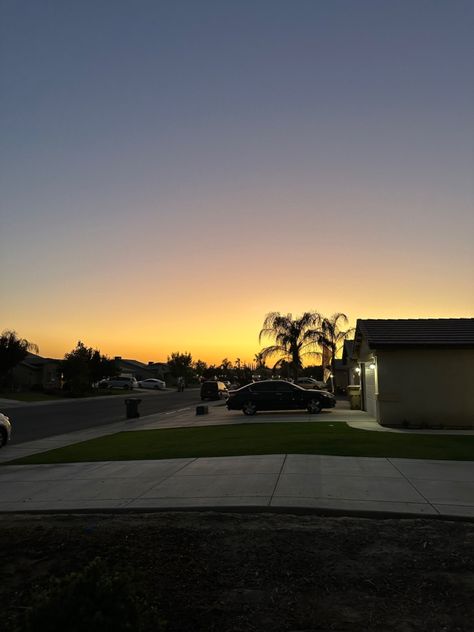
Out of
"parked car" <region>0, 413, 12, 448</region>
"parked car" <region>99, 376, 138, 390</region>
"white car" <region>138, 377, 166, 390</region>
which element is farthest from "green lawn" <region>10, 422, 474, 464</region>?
"white car" <region>138, 377, 166, 390</region>

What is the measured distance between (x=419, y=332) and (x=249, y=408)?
8.86 meters

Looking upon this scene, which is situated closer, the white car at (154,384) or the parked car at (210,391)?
the parked car at (210,391)

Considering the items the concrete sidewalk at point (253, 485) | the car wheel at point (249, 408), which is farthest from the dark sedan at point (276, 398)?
the concrete sidewalk at point (253, 485)

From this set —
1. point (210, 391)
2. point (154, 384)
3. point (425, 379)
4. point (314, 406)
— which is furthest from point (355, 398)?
point (154, 384)

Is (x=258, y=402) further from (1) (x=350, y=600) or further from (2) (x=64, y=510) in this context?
(1) (x=350, y=600)

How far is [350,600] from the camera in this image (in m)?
4.37

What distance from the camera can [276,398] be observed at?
1001 inches

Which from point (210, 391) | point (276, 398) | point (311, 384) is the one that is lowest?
point (276, 398)

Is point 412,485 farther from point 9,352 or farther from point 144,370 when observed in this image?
point 144,370

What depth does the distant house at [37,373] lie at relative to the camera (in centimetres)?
6774

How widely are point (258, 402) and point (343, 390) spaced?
21047 mm

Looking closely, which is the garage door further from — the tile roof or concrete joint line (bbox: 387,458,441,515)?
concrete joint line (bbox: 387,458,441,515)

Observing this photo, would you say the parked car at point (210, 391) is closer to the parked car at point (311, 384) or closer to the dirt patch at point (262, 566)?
the parked car at point (311, 384)

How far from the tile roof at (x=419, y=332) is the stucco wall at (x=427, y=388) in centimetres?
34
